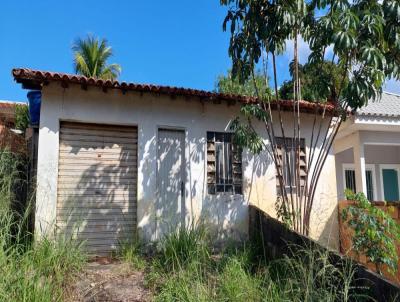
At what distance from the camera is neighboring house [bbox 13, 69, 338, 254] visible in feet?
21.5

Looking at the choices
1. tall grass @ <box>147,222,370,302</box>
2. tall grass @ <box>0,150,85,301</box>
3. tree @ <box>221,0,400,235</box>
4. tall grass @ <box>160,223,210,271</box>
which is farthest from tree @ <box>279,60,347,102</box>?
tall grass @ <box>0,150,85,301</box>

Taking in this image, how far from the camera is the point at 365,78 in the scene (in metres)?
5.20

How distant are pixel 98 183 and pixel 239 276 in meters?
3.37

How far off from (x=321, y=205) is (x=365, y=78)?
13.2 feet

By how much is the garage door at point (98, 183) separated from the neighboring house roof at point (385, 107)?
570 centimetres

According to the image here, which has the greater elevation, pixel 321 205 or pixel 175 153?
pixel 175 153

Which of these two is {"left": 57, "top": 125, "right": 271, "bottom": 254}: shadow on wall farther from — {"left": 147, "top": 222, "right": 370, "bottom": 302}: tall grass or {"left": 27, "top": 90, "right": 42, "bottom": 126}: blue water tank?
{"left": 147, "top": 222, "right": 370, "bottom": 302}: tall grass

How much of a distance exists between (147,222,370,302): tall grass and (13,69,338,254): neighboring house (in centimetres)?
112

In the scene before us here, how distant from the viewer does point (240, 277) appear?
4863 mm

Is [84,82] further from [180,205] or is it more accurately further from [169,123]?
[180,205]

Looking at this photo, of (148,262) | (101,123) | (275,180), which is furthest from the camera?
(275,180)

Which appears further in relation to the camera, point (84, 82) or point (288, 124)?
point (288, 124)

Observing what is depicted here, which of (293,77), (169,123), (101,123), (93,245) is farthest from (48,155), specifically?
(293,77)

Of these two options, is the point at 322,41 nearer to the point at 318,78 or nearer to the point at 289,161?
the point at 318,78
